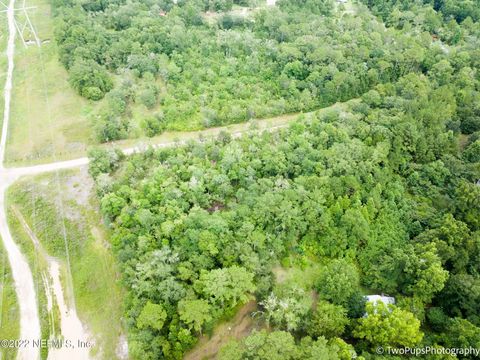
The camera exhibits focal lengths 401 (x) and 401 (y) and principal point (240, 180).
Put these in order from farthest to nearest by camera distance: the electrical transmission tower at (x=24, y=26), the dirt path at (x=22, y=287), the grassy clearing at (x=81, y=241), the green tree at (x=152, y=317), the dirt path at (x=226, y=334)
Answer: the electrical transmission tower at (x=24, y=26) → the grassy clearing at (x=81, y=241) → the dirt path at (x=22, y=287) → the dirt path at (x=226, y=334) → the green tree at (x=152, y=317)

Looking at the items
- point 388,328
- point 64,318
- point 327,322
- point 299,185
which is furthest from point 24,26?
point 388,328

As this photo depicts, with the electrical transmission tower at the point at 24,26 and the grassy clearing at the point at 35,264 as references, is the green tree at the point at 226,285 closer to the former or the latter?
the grassy clearing at the point at 35,264

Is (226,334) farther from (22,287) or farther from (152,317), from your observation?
(22,287)

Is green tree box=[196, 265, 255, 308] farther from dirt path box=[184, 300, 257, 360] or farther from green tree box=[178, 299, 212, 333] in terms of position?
dirt path box=[184, 300, 257, 360]

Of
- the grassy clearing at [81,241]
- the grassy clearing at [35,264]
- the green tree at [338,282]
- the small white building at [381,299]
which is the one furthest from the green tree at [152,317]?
the small white building at [381,299]

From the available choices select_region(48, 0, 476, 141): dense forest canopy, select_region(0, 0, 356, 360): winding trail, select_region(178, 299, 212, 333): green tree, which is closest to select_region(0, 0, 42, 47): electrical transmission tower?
select_region(0, 0, 356, 360): winding trail
